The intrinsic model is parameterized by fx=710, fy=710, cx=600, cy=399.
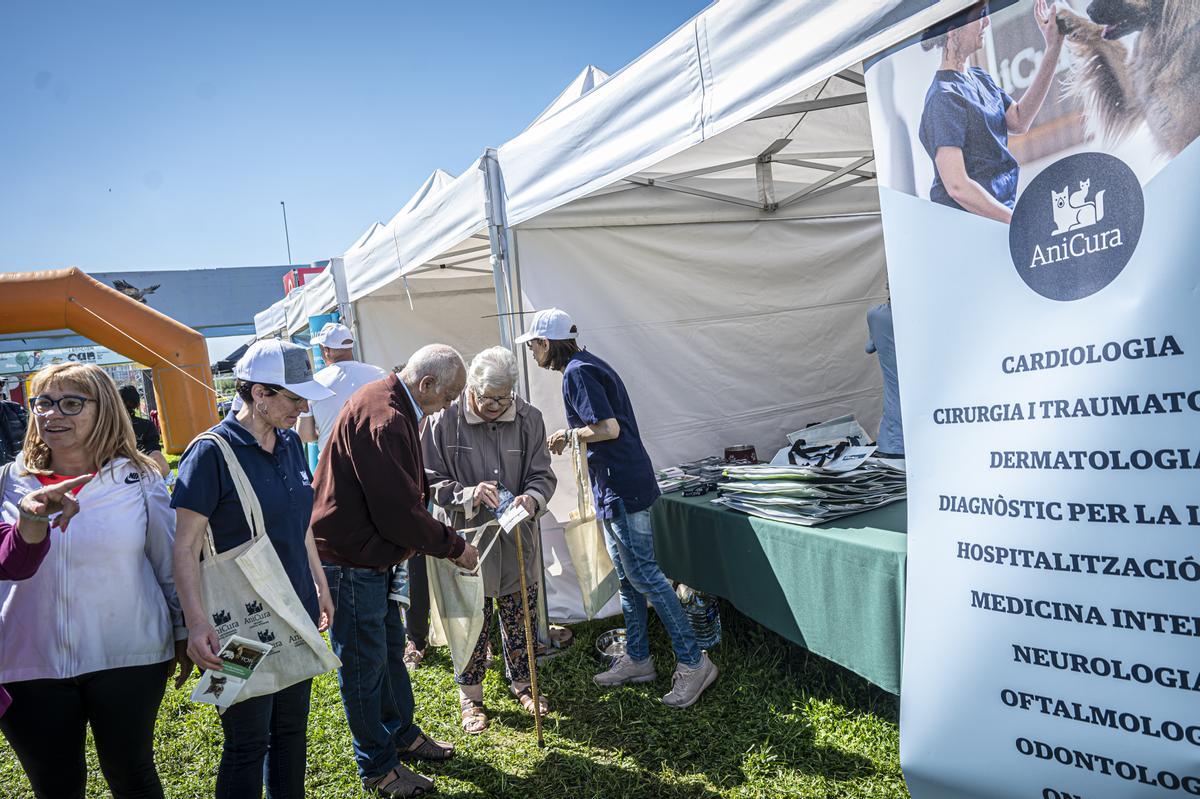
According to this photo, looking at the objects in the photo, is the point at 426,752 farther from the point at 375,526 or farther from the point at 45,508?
the point at 45,508

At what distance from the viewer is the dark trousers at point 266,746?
70.6 inches

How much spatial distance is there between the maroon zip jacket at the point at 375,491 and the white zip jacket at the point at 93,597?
514 millimetres

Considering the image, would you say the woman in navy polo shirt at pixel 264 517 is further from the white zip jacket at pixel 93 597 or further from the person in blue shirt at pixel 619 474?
the person in blue shirt at pixel 619 474

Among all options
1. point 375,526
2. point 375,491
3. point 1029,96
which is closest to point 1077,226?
point 1029,96

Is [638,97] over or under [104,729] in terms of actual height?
over

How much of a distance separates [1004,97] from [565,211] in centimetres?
253

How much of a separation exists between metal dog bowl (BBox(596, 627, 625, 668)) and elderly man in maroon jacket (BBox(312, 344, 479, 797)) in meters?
1.12

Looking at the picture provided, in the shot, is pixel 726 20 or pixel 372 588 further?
pixel 372 588

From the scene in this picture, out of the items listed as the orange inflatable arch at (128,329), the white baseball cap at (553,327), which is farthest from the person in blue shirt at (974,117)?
the orange inflatable arch at (128,329)

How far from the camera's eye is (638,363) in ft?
13.2

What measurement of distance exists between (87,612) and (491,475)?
5.17 ft

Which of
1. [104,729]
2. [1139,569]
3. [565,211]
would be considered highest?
[565,211]

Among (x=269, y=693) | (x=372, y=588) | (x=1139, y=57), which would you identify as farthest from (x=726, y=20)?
(x=269, y=693)

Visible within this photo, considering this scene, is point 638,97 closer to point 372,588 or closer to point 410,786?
point 372,588
